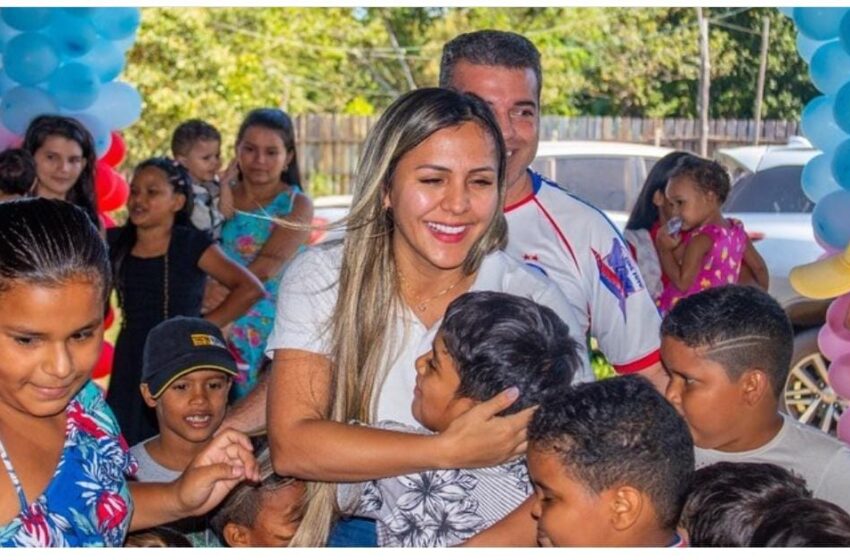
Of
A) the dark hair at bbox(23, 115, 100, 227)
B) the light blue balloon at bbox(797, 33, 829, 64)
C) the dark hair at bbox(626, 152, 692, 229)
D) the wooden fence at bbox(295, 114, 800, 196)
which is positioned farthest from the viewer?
the wooden fence at bbox(295, 114, 800, 196)

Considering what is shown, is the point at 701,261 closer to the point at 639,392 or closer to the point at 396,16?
the point at 639,392

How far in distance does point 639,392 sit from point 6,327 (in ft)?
4.02

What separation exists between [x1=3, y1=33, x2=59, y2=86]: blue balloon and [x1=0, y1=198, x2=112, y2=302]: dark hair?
15.1 ft

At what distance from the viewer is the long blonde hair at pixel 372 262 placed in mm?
3209

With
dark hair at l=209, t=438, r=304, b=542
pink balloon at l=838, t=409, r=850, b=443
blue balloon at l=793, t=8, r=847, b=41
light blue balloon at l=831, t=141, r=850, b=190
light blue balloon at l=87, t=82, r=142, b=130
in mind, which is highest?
blue balloon at l=793, t=8, r=847, b=41

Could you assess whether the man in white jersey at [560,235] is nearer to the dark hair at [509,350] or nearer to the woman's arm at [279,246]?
the dark hair at [509,350]

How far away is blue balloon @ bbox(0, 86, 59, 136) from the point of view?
7.08 m

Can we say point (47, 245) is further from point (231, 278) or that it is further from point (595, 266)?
point (231, 278)

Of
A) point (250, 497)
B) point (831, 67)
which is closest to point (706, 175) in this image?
point (831, 67)

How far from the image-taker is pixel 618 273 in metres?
3.82

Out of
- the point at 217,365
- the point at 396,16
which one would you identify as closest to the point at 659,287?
the point at 217,365

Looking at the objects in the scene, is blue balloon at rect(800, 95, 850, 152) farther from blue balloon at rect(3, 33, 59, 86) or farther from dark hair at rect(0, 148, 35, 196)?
blue balloon at rect(3, 33, 59, 86)

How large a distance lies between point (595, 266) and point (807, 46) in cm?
334

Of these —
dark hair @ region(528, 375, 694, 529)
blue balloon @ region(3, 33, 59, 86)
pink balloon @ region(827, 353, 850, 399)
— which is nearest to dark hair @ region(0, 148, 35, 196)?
blue balloon @ region(3, 33, 59, 86)
